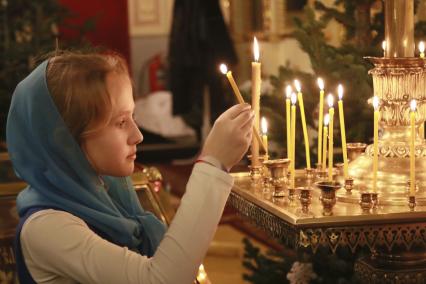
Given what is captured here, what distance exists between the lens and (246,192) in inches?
87.7

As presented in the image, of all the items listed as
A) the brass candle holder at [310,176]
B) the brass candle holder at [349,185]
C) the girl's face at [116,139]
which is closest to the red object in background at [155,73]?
the brass candle holder at [310,176]

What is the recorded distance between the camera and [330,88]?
3.65 m

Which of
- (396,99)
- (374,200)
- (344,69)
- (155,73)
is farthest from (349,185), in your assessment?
(155,73)

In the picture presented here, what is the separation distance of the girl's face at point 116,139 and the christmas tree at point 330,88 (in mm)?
1374

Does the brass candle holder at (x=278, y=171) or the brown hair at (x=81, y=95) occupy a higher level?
the brown hair at (x=81, y=95)

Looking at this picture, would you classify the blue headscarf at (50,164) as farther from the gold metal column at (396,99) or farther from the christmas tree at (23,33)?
the christmas tree at (23,33)

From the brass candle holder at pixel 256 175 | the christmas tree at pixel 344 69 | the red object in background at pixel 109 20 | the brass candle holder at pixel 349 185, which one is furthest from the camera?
the red object in background at pixel 109 20

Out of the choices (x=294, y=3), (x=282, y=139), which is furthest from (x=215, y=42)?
(x=282, y=139)

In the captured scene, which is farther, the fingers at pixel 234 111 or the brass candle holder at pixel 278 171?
the brass candle holder at pixel 278 171

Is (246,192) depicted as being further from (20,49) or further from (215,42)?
(215,42)

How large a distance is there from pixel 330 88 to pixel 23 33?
3.91 meters

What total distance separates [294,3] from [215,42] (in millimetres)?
1094

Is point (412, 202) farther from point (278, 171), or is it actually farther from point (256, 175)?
point (256, 175)

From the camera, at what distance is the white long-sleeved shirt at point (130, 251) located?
177 centimetres
